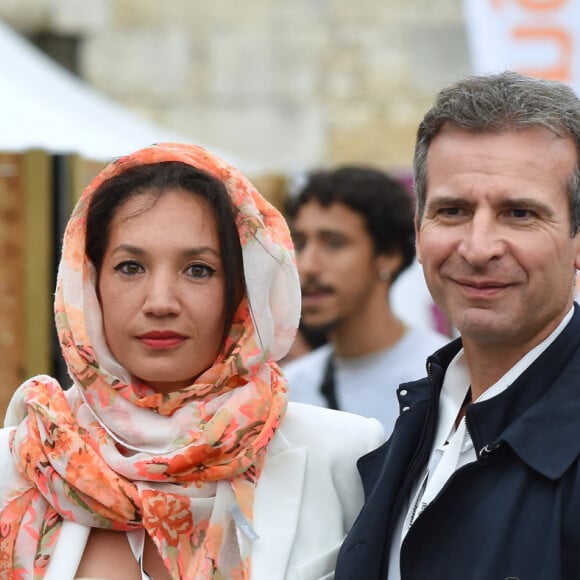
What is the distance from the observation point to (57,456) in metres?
3.32

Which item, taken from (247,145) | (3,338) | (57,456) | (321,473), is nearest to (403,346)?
(3,338)

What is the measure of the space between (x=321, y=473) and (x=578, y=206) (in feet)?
3.19

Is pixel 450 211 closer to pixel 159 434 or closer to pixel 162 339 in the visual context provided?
pixel 162 339

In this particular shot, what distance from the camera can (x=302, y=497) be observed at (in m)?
3.47

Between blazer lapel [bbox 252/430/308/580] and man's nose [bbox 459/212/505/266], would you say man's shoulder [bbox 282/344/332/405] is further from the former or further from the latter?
man's nose [bbox 459/212/505/266]

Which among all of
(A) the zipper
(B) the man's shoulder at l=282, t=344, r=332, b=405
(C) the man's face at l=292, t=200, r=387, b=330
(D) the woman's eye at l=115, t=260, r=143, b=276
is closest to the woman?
(D) the woman's eye at l=115, t=260, r=143, b=276

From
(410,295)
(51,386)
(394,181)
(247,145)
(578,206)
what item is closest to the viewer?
(578,206)

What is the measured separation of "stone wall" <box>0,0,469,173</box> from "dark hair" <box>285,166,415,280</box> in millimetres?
5618

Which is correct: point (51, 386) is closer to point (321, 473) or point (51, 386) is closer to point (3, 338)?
point (321, 473)

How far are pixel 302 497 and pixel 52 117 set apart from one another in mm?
3458

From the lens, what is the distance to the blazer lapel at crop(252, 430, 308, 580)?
3336mm

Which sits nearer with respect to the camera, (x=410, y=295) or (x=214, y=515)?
(x=214, y=515)

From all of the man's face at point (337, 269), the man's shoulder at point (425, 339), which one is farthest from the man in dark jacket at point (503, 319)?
the man's face at point (337, 269)

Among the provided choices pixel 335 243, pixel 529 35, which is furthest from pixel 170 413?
pixel 529 35
